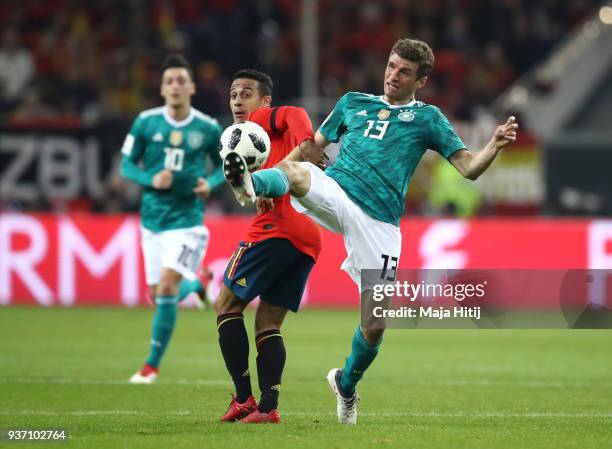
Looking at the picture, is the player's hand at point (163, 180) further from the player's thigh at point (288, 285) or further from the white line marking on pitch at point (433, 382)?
the player's thigh at point (288, 285)

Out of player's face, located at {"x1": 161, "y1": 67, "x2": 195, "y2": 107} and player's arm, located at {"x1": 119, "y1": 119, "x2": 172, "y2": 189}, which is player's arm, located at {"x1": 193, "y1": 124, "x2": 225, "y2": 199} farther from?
player's face, located at {"x1": 161, "y1": 67, "x2": 195, "y2": 107}

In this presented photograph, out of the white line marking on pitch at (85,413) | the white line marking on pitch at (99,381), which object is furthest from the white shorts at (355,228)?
the white line marking on pitch at (99,381)

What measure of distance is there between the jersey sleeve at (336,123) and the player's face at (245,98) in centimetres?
61

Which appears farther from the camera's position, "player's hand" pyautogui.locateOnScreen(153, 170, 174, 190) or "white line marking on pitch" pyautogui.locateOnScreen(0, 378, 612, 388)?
"player's hand" pyautogui.locateOnScreen(153, 170, 174, 190)

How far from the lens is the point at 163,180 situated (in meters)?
10.5

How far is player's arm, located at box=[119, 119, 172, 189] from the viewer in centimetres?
1052

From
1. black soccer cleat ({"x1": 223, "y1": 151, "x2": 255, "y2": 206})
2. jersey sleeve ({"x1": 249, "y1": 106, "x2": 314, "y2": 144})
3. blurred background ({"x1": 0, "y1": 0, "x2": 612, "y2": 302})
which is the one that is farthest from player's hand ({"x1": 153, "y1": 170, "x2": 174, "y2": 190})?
blurred background ({"x1": 0, "y1": 0, "x2": 612, "y2": 302})

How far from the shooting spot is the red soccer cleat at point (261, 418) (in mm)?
7480

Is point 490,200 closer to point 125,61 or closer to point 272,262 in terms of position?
point 125,61

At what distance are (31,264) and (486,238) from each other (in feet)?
21.8

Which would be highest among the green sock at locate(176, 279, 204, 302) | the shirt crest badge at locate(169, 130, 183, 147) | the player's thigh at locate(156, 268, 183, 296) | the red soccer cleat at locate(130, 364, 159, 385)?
the shirt crest badge at locate(169, 130, 183, 147)

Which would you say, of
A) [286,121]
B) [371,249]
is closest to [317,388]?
[371,249]

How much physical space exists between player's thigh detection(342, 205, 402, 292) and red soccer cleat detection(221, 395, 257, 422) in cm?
103

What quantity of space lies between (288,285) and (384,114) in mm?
1244
